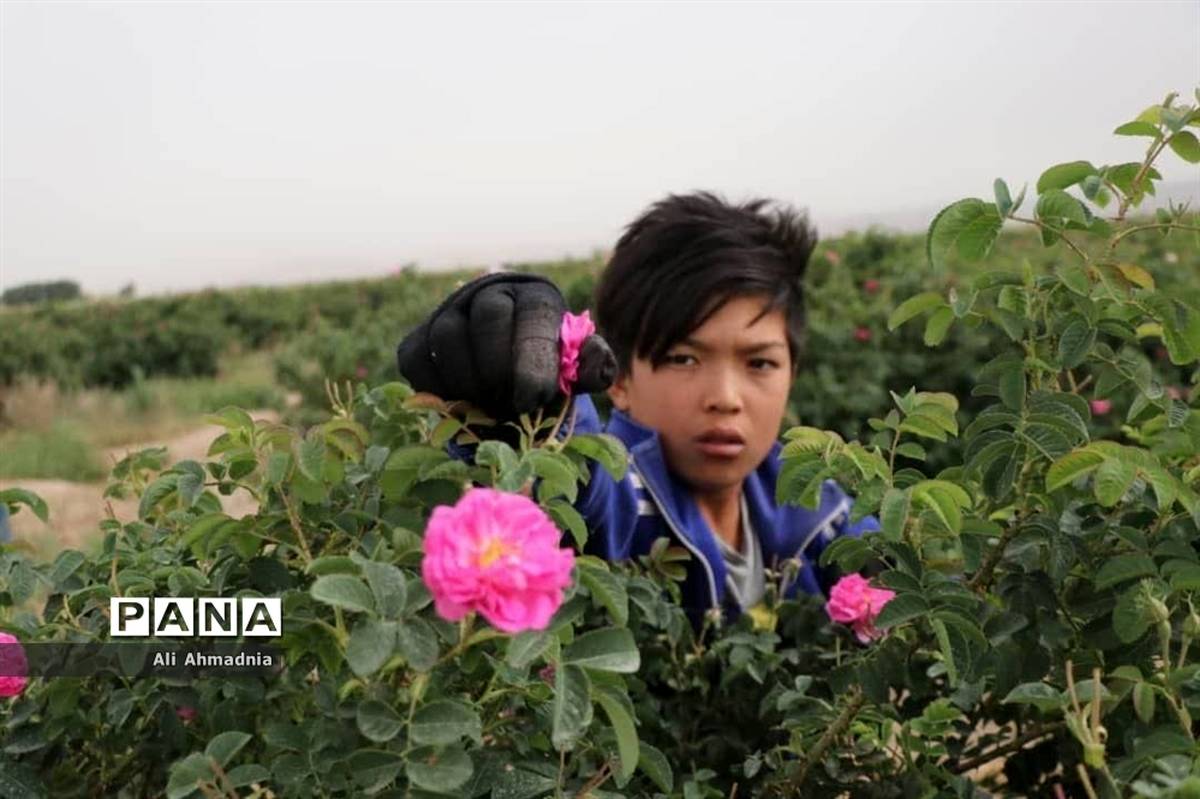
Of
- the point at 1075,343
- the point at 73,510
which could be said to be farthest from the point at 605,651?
the point at 73,510

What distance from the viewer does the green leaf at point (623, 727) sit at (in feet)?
2.48

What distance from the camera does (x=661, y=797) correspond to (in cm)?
108

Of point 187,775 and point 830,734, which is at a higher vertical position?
point 187,775

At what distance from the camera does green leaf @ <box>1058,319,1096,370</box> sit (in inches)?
39.3

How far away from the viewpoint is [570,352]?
1.12 meters

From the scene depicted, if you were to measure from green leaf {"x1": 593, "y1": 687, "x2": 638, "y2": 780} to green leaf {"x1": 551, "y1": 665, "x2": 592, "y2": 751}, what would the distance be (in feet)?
0.09

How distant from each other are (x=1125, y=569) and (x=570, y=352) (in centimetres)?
52

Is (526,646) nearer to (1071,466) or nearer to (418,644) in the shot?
(418,644)

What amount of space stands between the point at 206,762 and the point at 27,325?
12465 millimetres

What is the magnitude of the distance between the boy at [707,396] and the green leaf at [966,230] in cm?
74

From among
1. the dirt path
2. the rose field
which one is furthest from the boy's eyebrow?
the dirt path

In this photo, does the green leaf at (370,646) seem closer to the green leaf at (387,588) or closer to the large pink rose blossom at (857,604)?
the green leaf at (387,588)

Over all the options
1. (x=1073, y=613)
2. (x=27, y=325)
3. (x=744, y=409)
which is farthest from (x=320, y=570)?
(x=27, y=325)

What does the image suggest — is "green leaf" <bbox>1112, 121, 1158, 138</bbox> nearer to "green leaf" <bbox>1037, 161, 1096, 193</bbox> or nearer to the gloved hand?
"green leaf" <bbox>1037, 161, 1096, 193</bbox>
